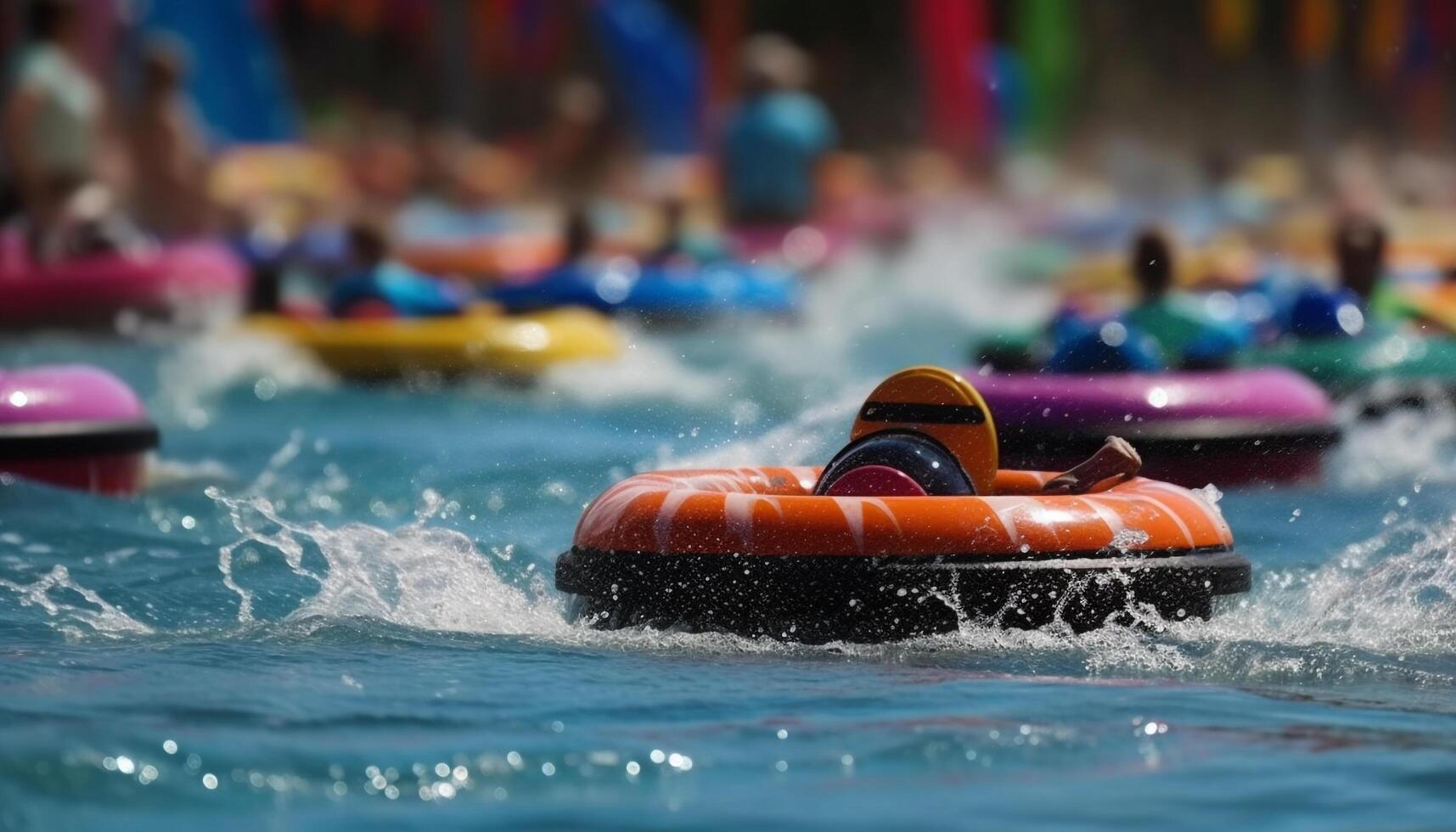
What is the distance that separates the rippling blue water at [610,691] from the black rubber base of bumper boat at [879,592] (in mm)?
53

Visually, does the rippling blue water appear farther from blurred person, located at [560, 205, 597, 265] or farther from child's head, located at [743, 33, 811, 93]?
child's head, located at [743, 33, 811, 93]

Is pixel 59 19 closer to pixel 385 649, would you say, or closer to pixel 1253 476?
pixel 1253 476

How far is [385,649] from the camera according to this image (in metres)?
5.46

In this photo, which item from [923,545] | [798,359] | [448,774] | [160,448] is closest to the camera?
[448,774]

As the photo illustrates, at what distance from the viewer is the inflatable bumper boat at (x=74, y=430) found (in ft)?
25.5

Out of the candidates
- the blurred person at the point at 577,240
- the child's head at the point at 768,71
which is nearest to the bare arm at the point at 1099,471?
the blurred person at the point at 577,240

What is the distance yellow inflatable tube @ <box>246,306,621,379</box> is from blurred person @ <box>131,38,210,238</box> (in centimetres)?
495

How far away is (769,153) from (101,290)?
19.3ft

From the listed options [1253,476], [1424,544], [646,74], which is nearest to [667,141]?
[646,74]

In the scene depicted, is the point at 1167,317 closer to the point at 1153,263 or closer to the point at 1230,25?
the point at 1153,263

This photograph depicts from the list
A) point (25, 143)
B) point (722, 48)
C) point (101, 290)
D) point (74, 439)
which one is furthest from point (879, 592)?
point (722, 48)

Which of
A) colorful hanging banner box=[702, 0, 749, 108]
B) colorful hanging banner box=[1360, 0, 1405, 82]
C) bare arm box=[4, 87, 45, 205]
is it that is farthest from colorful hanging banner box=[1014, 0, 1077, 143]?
bare arm box=[4, 87, 45, 205]

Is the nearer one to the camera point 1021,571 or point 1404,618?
point 1021,571

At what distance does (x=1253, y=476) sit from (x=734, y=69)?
1804 cm
